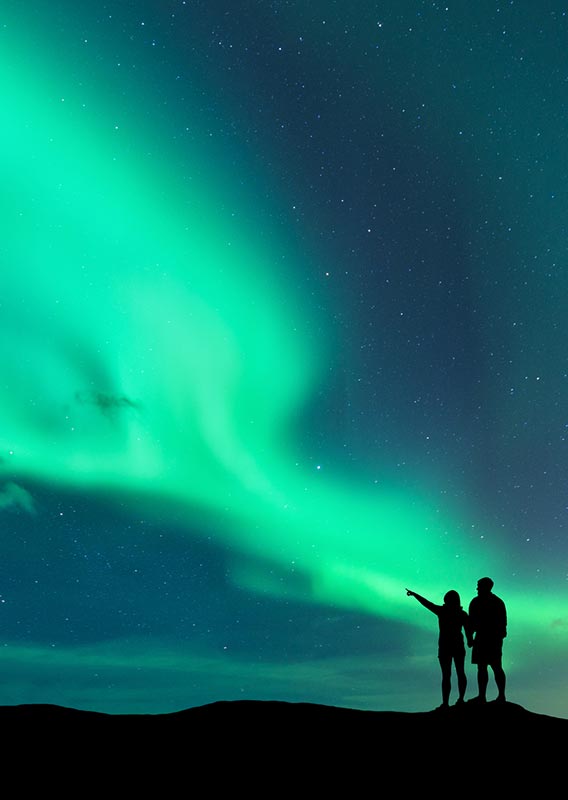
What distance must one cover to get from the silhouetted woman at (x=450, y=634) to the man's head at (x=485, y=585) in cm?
52

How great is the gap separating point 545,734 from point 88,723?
761cm

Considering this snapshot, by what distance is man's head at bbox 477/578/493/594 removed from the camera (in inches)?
461

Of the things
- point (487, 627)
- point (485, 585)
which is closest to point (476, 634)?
point (487, 627)

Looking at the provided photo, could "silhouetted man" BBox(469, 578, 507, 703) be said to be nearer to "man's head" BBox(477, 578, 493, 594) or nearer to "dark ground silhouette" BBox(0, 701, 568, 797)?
"man's head" BBox(477, 578, 493, 594)

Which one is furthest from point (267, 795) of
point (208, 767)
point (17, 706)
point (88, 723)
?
point (17, 706)

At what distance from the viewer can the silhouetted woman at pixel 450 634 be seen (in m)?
12.1

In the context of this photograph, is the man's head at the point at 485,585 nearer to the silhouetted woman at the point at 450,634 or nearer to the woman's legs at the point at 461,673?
the silhouetted woman at the point at 450,634

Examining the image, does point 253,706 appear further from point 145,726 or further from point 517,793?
point 517,793

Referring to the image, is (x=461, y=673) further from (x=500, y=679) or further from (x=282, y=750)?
(x=282, y=750)

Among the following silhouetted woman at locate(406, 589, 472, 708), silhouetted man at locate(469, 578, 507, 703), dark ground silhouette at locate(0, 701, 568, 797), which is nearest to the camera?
dark ground silhouette at locate(0, 701, 568, 797)

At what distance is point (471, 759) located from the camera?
10227 mm

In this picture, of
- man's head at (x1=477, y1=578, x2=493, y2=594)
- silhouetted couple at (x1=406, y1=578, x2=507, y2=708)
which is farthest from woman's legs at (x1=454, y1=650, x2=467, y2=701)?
man's head at (x1=477, y1=578, x2=493, y2=594)

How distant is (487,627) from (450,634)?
713mm

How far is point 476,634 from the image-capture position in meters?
11.8
